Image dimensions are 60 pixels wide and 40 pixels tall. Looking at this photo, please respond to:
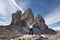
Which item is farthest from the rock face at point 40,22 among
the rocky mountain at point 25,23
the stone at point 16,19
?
the stone at point 16,19

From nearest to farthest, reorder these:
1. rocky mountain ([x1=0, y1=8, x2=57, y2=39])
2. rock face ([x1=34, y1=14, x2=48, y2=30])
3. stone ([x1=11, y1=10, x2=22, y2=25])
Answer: rocky mountain ([x1=0, y1=8, x2=57, y2=39])
stone ([x1=11, y1=10, x2=22, y2=25])
rock face ([x1=34, y1=14, x2=48, y2=30])

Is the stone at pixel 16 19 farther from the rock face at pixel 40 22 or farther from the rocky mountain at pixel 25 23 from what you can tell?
the rock face at pixel 40 22

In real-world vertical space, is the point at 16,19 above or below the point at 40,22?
above

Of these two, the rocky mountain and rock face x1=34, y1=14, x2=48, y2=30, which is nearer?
the rocky mountain

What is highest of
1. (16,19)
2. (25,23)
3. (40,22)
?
(16,19)

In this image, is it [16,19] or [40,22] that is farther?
[40,22]

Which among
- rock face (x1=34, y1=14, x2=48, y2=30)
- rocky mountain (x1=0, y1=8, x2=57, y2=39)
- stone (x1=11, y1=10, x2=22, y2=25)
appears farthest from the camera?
rock face (x1=34, y1=14, x2=48, y2=30)

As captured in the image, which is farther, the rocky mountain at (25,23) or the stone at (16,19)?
the stone at (16,19)

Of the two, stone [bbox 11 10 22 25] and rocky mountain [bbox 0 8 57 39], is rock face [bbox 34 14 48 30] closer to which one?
rocky mountain [bbox 0 8 57 39]

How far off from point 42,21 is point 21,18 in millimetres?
27074

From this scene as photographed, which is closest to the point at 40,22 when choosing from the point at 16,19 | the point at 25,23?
the point at 25,23

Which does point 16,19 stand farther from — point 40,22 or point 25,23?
point 40,22

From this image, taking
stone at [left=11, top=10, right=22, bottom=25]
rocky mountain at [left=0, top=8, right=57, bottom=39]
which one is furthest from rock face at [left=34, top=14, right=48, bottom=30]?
stone at [left=11, top=10, right=22, bottom=25]

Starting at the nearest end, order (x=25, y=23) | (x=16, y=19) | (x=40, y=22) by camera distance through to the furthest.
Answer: (x=16, y=19) → (x=25, y=23) → (x=40, y=22)
